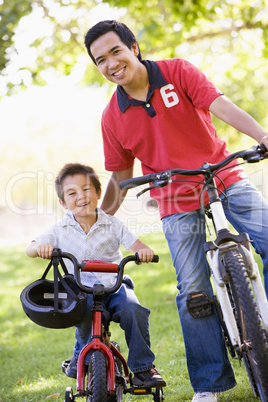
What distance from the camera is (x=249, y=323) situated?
2312 millimetres

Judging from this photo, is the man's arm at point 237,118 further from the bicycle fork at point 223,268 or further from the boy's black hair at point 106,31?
the boy's black hair at point 106,31

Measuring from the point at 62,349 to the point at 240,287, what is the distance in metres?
3.24

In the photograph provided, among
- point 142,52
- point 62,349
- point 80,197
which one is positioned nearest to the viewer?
point 80,197

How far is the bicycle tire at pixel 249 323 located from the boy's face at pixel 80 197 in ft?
4.18

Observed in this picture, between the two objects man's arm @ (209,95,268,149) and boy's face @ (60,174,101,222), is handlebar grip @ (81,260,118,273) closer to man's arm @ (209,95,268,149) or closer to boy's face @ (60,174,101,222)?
boy's face @ (60,174,101,222)

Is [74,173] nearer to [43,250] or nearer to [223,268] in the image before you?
[43,250]

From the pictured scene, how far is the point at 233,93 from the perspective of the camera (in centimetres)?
1678

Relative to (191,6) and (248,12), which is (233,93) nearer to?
(248,12)

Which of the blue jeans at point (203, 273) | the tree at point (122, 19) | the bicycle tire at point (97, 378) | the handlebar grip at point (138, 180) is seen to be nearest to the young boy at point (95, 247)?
the blue jeans at point (203, 273)

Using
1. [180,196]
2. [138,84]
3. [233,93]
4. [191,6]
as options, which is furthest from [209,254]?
[233,93]

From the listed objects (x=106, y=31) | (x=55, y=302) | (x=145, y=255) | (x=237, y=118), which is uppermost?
(x=106, y=31)

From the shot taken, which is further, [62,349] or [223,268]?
[62,349]

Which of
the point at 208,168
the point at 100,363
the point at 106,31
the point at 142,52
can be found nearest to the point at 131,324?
the point at 100,363

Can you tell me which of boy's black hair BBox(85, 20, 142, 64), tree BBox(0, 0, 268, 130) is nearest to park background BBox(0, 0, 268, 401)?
tree BBox(0, 0, 268, 130)
